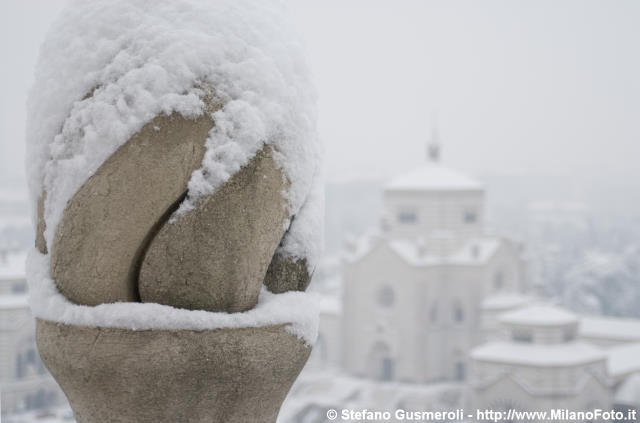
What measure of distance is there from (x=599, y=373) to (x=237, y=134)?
19555 mm

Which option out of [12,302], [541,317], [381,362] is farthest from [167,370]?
[381,362]

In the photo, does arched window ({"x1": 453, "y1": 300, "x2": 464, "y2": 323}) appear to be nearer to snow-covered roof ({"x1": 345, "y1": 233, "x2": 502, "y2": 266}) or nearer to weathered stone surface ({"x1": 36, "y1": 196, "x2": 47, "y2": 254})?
snow-covered roof ({"x1": 345, "y1": 233, "x2": 502, "y2": 266})

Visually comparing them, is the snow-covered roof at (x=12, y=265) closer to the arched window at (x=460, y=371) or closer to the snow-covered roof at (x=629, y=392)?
the arched window at (x=460, y=371)

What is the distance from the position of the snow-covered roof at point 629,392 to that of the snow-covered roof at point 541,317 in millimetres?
2268

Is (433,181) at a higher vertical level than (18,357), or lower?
higher

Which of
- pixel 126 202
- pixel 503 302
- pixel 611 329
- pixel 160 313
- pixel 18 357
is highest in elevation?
pixel 126 202

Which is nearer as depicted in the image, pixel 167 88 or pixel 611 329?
pixel 167 88

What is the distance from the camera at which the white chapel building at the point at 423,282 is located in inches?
1022

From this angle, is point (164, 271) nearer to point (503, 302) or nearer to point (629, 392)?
point (629, 392)

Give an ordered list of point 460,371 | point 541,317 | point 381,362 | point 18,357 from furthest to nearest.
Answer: point 381,362, point 460,371, point 541,317, point 18,357

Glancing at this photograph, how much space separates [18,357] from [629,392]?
54.5 ft

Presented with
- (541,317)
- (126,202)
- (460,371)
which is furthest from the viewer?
(460,371)

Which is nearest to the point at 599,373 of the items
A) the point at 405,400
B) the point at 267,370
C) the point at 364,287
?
the point at 405,400

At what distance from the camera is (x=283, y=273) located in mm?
2178
